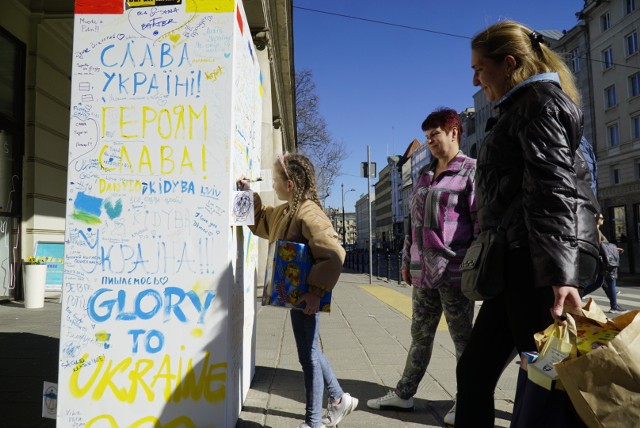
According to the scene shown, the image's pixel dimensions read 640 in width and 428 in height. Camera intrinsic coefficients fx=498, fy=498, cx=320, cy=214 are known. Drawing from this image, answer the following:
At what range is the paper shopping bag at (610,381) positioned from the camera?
1345mm

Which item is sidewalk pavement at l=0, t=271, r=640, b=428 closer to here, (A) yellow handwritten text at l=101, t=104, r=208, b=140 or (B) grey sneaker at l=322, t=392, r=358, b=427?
(B) grey sneaker at l=322, t=392, r=358, b=427

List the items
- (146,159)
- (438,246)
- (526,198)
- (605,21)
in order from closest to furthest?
(526,198) → (146,159) → (438,246) → (605,21)

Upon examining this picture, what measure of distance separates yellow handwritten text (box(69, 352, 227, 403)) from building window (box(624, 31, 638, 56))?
3644cm

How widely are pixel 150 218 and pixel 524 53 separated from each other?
1980 millimetres

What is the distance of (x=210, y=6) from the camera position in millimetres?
2727

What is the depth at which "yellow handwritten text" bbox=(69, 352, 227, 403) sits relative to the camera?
2561mm

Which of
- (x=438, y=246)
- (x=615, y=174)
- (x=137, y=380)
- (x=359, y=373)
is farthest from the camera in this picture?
(x=615, y=174)

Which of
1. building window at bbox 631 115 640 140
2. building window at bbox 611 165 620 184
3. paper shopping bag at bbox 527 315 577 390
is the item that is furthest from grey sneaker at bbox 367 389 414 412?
building window at bbox 611 165 620 184

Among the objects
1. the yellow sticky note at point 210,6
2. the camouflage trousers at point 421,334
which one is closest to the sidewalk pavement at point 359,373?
the camouflage trousers at point 421,334

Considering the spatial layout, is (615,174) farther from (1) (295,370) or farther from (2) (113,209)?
(2) (113,209)

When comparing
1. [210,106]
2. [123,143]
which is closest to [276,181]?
[210,106]

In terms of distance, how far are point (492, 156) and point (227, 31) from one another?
156cm

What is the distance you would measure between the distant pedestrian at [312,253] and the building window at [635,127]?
34.7 metres

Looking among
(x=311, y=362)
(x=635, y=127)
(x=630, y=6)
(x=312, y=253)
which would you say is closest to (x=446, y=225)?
(x=312, y=253)
